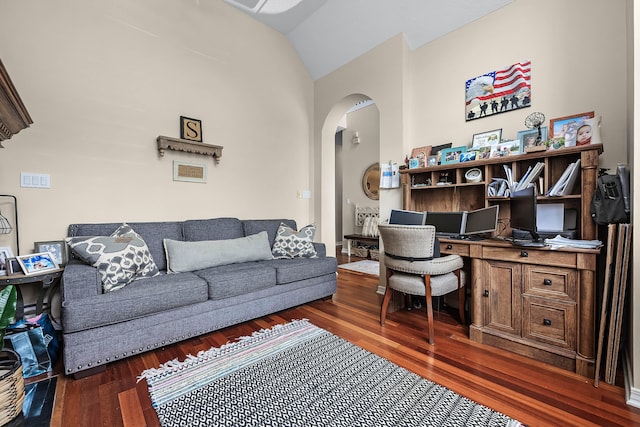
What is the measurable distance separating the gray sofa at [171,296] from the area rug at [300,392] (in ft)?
0.93

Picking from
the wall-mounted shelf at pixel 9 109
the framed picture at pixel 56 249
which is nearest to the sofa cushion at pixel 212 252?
the framed picture at pixel 56 249

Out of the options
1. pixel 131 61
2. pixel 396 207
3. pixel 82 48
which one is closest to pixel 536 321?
pixel 396 207

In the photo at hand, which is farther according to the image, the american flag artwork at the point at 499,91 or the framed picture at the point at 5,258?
the american flag artwork at the point at 499,91

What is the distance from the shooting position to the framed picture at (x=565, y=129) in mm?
2107

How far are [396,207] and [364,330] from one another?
1522 millimetres

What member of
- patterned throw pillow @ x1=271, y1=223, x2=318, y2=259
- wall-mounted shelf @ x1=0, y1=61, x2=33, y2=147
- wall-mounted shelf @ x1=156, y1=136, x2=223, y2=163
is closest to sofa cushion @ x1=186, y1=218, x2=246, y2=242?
patterned throw pillow @ x1=271, y1=223, x2=318, y2=259

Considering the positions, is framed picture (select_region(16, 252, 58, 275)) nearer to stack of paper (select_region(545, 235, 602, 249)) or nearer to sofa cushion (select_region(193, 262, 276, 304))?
sofa cushion (select_region(193, 262, 276, 304))

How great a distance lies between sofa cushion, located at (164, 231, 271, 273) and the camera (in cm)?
245

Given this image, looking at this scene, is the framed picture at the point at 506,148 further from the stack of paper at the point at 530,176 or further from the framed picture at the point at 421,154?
the framed picture at the point at 421,154

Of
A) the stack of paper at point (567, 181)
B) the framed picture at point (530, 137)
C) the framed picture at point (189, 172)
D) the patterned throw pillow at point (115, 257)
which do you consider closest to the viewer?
the patterned throw pillow at point (115, 257)

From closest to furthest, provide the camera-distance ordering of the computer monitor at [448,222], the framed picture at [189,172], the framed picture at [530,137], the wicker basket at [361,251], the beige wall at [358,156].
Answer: the framed picture at [530,137] < the computer monitor at [448,222] < the framed picture at [189,172] < the wicker basket at [361,251] < the beige wall at [358,156]

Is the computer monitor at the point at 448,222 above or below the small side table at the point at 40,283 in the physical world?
above

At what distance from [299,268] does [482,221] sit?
177 cm

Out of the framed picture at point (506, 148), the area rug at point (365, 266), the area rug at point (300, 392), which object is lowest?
the area rug at point (365, 266)
